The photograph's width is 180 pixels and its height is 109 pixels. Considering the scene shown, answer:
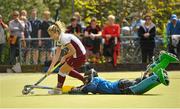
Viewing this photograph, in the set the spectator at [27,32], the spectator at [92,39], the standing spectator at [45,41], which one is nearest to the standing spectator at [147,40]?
the spectator at [92,39]

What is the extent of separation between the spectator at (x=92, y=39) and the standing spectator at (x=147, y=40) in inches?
52.4

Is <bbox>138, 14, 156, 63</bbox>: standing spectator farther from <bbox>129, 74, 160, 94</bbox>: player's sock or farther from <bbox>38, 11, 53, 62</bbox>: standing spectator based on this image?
<bbox>129, 74, 160, 94</bbox>: player's sock

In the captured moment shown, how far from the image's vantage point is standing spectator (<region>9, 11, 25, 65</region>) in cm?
2082

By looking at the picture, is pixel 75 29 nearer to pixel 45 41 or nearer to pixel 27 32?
pixel 45 41

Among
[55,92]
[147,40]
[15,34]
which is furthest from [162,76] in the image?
[15,34]

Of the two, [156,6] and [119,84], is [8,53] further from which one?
[156,6]

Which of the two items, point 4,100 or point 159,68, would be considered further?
point 159,68

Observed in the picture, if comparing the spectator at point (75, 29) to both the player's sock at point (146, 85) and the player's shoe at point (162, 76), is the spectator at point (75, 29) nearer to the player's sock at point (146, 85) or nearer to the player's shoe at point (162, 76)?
the player's sock at point (146, 85)

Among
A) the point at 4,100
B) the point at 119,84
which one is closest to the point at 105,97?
the point at 119,84

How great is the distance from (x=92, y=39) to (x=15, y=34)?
2.39 meters

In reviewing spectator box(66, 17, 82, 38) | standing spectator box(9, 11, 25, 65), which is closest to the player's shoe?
spectator box(66, 17, 82, 38)

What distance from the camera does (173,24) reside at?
833 inches

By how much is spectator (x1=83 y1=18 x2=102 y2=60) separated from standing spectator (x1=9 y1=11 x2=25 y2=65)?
200cm

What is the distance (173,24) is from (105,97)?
395 inches
